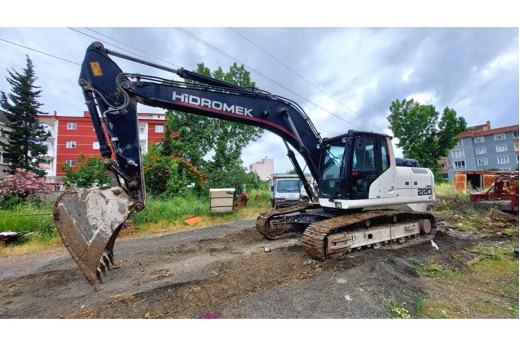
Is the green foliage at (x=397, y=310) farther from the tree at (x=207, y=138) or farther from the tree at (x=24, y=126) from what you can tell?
the tree at (x=24, y=126)

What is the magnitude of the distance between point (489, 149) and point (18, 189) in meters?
48.8

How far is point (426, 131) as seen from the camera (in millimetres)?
26594

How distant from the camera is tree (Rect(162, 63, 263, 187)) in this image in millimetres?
20453

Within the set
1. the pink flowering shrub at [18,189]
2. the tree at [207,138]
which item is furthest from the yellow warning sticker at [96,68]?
the tree at [207,138]

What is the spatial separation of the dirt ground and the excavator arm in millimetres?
566

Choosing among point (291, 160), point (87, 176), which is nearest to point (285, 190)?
point (291, 160)

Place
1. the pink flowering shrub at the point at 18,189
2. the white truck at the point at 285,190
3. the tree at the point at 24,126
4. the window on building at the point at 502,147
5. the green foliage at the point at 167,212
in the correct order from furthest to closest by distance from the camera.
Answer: the window on building at the point at 502,147 → the tree at the point at 24,126 → the white truck at the point at 285,190 → the pink flowering shrub at the point at 18,189 → the green foliage at the point at 167,212

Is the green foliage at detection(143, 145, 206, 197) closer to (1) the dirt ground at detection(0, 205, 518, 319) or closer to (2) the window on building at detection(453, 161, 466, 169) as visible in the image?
(1) the dirt ground at detection(0, 205, 518, 319)

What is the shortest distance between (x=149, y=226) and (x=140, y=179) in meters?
5.59

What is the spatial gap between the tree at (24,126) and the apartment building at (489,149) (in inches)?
1784

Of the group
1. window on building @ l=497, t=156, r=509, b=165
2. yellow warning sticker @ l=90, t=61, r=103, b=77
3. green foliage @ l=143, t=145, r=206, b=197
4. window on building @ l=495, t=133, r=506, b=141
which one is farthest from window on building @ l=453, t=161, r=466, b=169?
yellow warning sticker @ l=90, t=61, r=103, b=77

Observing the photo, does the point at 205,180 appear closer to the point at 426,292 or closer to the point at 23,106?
the point at 426,292

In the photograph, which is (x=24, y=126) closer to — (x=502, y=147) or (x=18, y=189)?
(x=18, y=189)

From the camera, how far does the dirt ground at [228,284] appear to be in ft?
9.31
